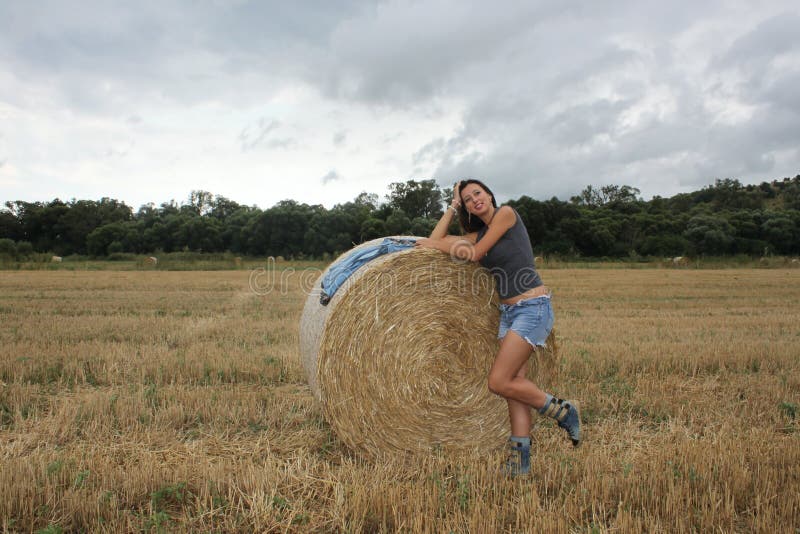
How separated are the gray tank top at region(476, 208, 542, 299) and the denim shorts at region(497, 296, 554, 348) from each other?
0.11 meters

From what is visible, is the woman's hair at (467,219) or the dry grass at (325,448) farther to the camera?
the woman's hair at (467,219)

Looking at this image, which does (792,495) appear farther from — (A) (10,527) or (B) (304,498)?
(A) (10,527)

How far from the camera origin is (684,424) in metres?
4.91

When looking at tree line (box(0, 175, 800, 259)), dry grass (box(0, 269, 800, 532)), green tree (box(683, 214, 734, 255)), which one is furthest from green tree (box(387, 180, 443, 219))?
dry grass (box(0, 269, 800, 532))

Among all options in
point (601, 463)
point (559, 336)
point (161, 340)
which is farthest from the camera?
point (559, 336)

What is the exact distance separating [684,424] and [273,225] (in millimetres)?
40891

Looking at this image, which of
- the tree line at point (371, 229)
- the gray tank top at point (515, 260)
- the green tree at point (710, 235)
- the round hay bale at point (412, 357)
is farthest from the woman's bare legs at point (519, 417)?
the green tree at point (710, 235)

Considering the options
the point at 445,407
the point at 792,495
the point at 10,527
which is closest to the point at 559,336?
the point at 445,407

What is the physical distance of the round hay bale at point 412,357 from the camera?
4.30m

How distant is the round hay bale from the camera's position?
4.30 metres

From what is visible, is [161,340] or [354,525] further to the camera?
[161,340]

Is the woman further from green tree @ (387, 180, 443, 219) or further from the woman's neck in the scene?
green tree @ (387, 180, 443, 219)

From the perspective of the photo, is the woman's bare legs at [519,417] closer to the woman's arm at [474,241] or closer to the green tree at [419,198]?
the woman's arm at [474,241]

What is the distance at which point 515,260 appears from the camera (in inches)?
167
